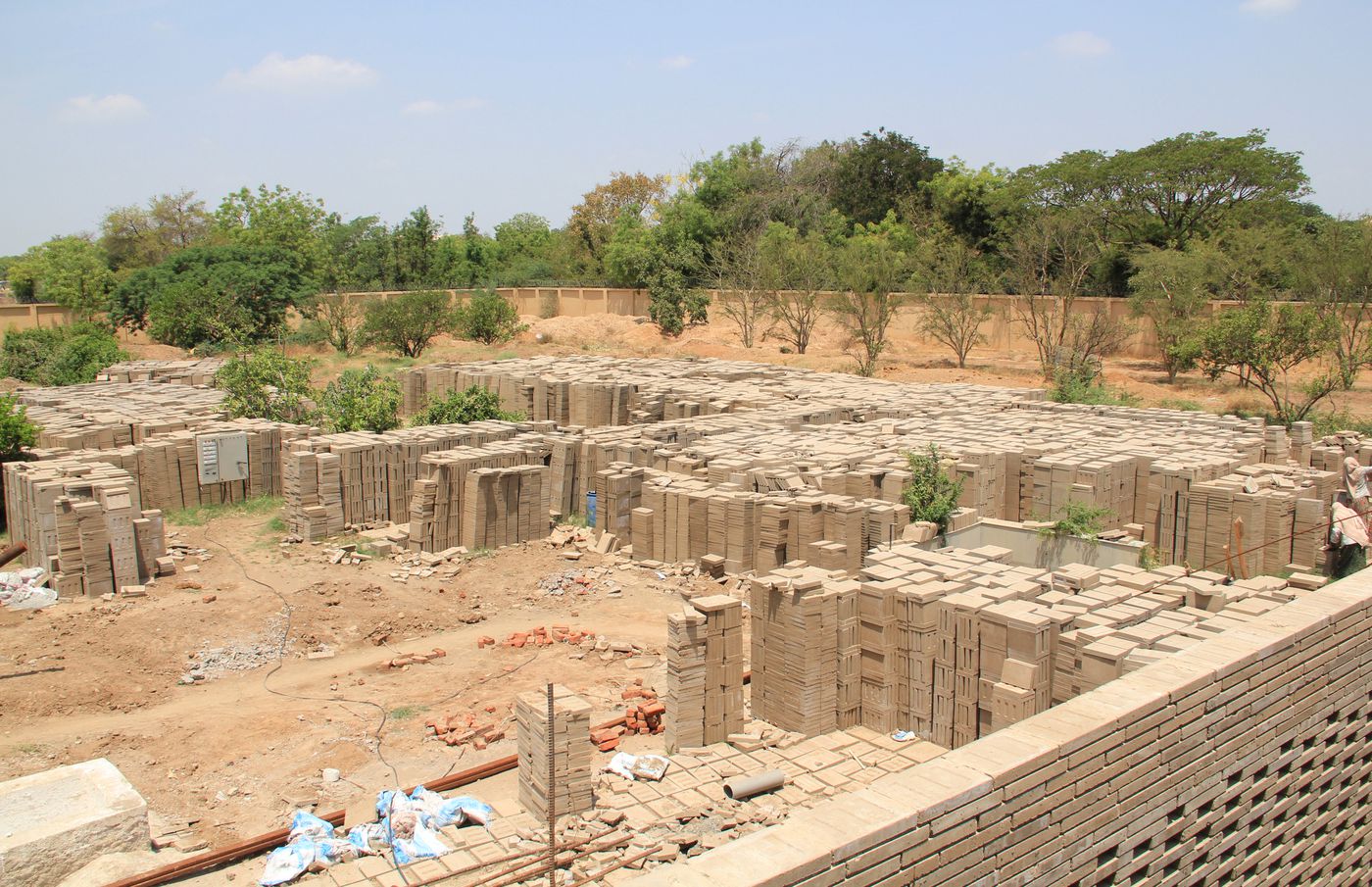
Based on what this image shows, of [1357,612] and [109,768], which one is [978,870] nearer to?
[1357,612]

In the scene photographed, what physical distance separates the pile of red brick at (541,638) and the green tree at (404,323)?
792 inches

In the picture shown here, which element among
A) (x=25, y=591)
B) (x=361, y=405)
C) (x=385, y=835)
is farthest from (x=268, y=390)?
(x=385, y=835)

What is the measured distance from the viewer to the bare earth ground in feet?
24.7

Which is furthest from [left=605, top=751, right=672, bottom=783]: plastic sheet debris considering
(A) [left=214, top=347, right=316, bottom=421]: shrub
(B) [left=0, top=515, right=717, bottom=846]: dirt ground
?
(A) [left=214, top=347, right=316, bottom=421]: shrub

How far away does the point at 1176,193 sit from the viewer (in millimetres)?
35438

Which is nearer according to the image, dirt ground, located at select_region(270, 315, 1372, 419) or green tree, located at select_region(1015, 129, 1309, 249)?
dirt ground, located at select_region(270, 315, 1372, 419)

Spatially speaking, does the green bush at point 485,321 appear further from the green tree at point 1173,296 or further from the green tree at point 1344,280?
the green tree at point 1344,280

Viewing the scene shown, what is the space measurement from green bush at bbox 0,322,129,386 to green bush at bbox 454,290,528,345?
982 cm

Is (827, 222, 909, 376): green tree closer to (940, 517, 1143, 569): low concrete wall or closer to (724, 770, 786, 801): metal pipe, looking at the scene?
(940, 517, 1143, 569): low concrete wall

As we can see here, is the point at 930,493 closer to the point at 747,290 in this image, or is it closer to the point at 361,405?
the point at 361,405

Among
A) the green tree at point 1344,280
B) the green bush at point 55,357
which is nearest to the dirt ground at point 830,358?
the green tree at point 1344,280

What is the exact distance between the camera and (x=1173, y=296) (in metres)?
27.1

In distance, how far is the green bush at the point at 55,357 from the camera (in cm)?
2400

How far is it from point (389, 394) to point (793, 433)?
264 inches
